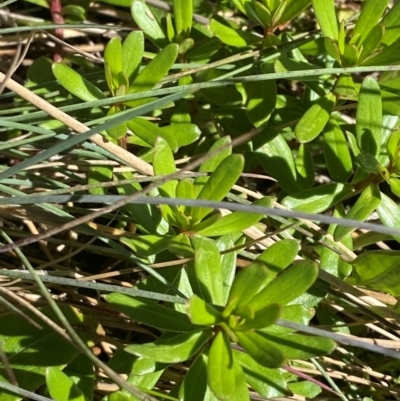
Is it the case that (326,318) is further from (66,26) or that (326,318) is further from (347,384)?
(66,26)

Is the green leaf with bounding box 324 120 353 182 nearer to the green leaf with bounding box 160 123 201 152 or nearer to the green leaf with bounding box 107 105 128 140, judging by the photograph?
the green leaf with bounding box 160 123 201 152

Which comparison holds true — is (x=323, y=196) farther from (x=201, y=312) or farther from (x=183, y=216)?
(x=201, y=312)

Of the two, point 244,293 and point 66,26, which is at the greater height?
point 66,26

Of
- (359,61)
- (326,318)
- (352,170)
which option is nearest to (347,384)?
(326,318)

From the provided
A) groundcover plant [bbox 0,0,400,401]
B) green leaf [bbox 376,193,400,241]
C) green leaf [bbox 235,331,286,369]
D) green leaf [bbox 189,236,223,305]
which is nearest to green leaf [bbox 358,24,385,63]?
groundcover plant [bbox 0,0,400,401]

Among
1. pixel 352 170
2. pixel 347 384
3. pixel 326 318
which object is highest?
pixel 352 170

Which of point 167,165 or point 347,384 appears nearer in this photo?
point 167,165

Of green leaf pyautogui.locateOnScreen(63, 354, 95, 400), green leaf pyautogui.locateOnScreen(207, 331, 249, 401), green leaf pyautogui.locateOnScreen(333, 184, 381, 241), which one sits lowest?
green leaf pyautogui.locateOnScreen(63, 354, 95, 400)
